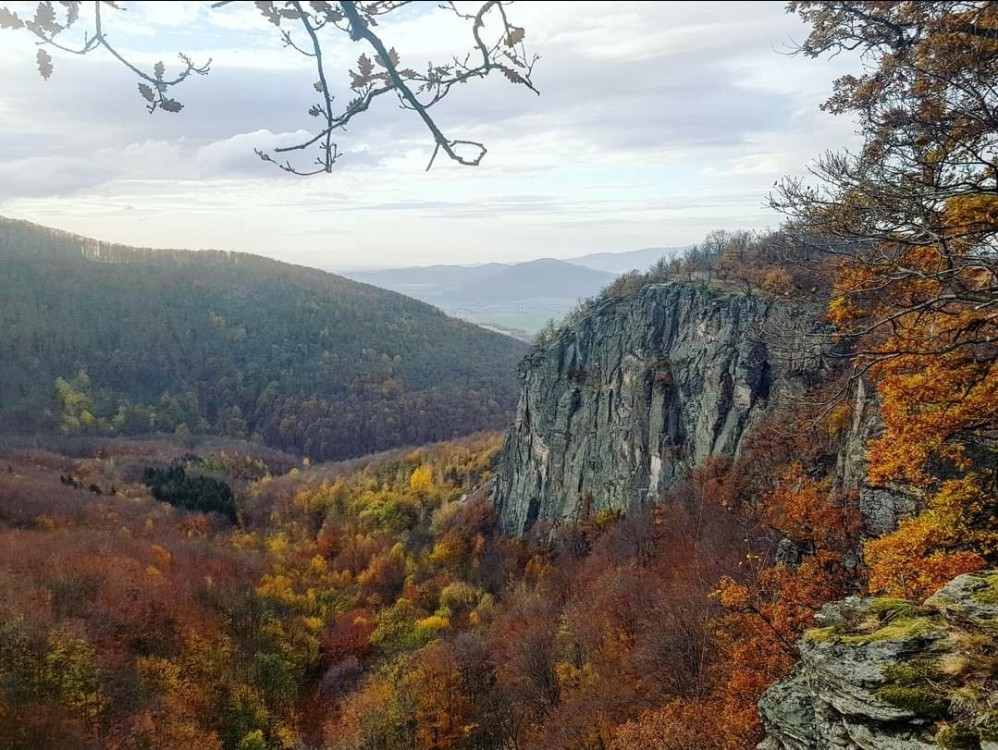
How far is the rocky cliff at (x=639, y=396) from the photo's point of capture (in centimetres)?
3606

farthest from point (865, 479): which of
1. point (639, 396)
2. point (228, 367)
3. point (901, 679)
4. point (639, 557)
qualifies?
point (228, 367)

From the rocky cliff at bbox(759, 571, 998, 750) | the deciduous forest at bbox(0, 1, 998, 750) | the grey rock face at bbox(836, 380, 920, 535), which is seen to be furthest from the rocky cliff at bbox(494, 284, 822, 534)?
the rocky cliff at bbox(759, 571, 998, 750)

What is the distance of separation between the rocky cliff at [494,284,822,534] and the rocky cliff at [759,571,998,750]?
19505 millimetres

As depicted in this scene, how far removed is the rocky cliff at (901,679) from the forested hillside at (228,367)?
12909cm

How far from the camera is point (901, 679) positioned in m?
7.70

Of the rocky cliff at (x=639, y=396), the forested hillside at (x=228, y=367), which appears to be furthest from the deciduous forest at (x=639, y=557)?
the forested hillside at (x=228, y=367)

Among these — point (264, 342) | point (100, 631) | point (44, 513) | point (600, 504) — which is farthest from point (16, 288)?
point (600, 504)

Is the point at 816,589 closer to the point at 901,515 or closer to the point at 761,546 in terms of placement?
the point at 901,515

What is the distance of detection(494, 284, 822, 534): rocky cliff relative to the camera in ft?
118

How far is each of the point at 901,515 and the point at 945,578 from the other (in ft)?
21.9

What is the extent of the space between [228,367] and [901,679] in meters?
184

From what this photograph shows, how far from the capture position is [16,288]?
176 metres

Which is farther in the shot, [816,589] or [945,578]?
[816,589]

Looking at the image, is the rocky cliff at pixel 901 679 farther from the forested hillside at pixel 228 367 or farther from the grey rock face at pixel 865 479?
the forested hillside at pixel 228 367
